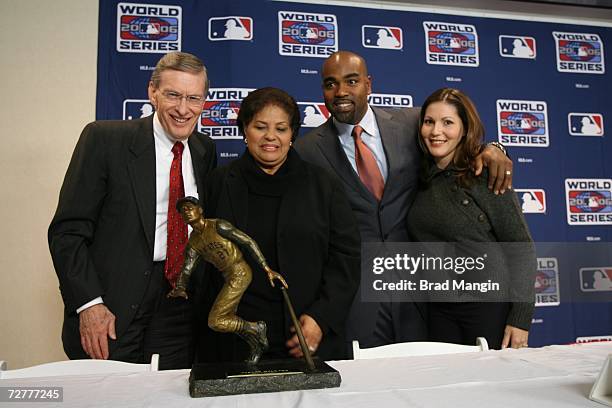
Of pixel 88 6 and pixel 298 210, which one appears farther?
pixel 88 6

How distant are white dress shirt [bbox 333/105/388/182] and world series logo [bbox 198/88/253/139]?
872mm

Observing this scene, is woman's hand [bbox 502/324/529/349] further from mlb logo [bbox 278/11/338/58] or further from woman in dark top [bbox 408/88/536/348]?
mlb logo [bbox 278/11/338/58]

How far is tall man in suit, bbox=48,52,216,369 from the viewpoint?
180 cm

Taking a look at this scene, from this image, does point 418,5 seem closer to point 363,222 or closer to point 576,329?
point 363,222

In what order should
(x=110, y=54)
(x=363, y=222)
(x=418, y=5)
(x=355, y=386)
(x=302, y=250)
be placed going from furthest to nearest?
(x=418, y=5), (x=110, y=54), (x=363, y=222), (x=302, y=250), (x=355, y=386)

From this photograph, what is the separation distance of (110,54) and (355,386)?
8.59ft

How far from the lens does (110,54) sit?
2963mm

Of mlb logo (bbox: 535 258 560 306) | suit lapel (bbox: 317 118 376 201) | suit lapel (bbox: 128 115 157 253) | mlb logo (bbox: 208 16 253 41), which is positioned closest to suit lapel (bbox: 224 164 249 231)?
suit lapel (bbox: 128 115 157 253)

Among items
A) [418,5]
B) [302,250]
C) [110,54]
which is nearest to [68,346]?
[302,250]

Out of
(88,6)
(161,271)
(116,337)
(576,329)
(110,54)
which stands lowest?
(576,329)

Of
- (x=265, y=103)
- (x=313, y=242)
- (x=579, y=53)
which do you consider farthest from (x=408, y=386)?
(x=579, y=53)

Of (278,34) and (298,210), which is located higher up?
(278,34)

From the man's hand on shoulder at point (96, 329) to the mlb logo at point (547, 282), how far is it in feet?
9.17

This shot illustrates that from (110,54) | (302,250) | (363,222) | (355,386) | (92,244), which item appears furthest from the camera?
(110,54)
